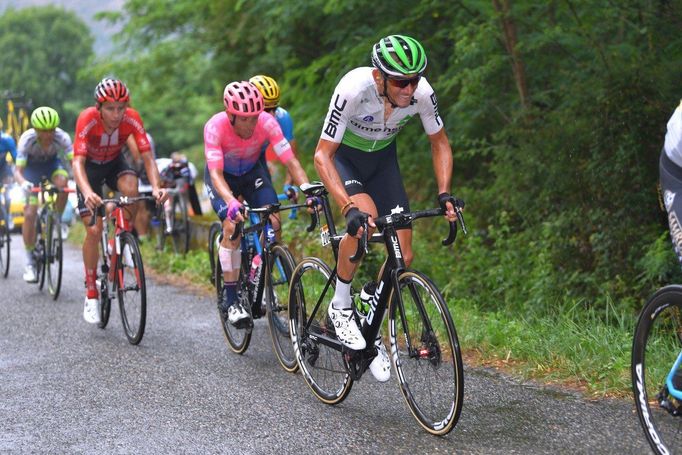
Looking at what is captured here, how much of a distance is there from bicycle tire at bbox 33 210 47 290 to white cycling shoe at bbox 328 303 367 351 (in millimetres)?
6269

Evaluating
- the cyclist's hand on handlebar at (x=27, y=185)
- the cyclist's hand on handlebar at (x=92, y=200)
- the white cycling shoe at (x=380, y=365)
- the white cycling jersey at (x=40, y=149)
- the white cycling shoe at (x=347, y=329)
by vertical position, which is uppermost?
the white cycling jersey at (x=40, y=149)

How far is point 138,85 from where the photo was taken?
29.1 m

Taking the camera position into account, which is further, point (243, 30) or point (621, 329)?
point (243, 30)

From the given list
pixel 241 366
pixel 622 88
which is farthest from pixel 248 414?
pixel 622 88

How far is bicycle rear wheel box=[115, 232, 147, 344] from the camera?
812 cm

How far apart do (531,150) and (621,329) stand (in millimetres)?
4198

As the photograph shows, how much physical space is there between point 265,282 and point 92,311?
238cm

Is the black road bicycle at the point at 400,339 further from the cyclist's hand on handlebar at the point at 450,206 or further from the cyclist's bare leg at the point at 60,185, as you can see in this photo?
the cyclist's bare leg at the point at 60,185

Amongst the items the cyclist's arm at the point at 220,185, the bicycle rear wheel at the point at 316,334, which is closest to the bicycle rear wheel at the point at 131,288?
the cyclist's arm at the point at 220,185

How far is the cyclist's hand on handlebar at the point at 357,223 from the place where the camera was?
525 cm

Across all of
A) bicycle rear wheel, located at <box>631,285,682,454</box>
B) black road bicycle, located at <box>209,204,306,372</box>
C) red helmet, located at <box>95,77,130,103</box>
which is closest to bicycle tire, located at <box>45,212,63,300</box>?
red helmet, located at <box>95,77,130,103</box>

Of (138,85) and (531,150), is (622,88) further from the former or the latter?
(138,85)

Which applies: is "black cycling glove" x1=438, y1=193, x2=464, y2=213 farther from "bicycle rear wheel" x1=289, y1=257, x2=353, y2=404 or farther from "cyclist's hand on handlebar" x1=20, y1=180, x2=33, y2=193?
"cyclist's hand on handlebar" x1=20, y1=180, x2=33, y2=193

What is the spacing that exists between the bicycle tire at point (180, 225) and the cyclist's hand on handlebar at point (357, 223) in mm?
8915
